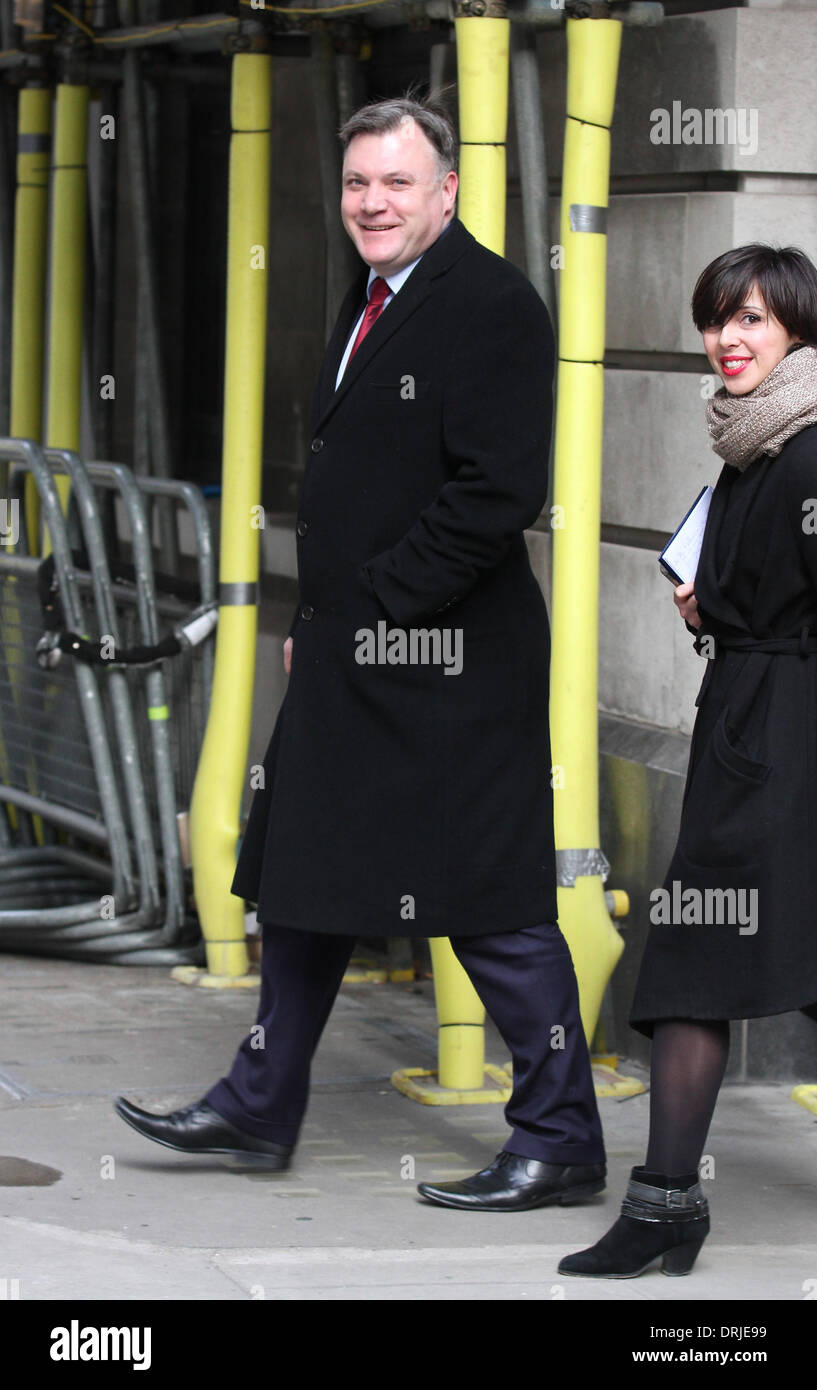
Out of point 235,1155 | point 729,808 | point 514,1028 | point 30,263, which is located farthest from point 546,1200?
point 30,263

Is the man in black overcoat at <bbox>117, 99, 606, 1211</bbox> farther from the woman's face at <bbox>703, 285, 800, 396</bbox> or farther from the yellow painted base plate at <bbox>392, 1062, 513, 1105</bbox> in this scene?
the yellow painted base plate at <bbox>392, 1062, 513, 1105</bbox>

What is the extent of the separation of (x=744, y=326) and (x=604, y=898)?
67.5 inches

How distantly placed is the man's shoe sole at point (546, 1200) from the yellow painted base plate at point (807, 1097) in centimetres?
85

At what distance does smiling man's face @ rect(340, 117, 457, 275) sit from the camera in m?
3.99

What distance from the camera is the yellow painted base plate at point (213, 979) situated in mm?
6070

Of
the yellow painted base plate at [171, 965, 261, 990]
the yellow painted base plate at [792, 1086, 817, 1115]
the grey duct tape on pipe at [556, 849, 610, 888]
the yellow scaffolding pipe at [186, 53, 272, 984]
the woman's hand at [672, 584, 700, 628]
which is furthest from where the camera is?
the yellow painted base plate at [171, 965, 261, 990]

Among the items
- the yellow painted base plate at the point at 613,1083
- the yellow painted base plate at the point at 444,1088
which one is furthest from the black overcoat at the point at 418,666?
the yellow painted base plate at the point at 613,1083

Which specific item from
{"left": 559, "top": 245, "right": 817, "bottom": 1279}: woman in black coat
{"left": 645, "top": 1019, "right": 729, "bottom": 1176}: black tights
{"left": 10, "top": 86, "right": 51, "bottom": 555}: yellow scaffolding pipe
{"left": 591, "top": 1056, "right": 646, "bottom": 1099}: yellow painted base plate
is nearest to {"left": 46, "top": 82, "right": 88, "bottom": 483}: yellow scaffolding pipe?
{"left": 10, "top": 86, "right": 51, "bottom": 555}: yellow scaffolding pipe

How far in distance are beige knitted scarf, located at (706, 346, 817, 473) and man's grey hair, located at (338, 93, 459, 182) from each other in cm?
73

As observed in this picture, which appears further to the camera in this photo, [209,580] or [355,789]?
[209,580]

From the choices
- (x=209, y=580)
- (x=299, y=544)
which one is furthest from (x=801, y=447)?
(x=209, y=580)

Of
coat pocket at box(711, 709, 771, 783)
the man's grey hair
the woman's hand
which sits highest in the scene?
the man's grey hair

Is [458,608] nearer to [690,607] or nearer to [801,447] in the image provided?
[690,607]

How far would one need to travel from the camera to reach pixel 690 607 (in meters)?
3.88
